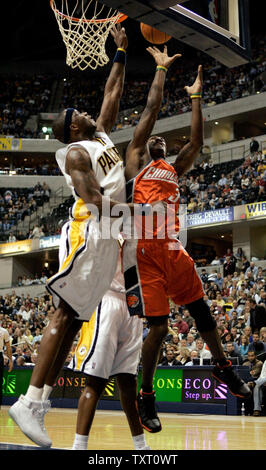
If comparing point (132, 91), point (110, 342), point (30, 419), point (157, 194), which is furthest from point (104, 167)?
point (132, 91)

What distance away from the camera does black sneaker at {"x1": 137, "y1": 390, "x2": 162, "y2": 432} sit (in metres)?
4.65

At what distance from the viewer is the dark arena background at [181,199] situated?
19.6ft

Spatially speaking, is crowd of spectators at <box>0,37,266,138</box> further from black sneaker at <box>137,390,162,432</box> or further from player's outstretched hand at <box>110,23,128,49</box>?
black sneaker at <box>137,390,162,432</box>

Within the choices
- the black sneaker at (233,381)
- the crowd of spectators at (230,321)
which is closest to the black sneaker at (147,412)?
the black sneaker at (233,381)

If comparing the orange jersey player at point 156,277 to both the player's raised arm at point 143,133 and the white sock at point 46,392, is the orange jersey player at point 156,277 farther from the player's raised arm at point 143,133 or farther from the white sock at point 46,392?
the white sock at point 46,392

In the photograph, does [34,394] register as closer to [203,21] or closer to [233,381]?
[233,381]

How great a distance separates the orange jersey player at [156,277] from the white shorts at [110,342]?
14 cm

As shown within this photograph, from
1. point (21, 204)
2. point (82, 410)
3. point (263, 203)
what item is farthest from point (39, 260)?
point (82, 410)

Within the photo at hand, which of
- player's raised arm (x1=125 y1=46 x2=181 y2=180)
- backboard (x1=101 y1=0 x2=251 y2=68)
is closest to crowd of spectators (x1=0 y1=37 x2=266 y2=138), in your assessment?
backboard (x1=101 y1=0 x2=251 y2=68)

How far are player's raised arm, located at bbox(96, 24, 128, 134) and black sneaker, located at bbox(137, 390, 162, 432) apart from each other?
226 centimetres

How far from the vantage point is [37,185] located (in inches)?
1320

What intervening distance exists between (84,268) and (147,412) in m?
1.39

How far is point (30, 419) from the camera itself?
12.8ft

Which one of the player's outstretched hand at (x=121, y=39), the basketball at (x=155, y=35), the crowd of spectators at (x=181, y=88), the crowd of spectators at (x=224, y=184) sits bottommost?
the player's outstretched hand at (x=121, y=39)
